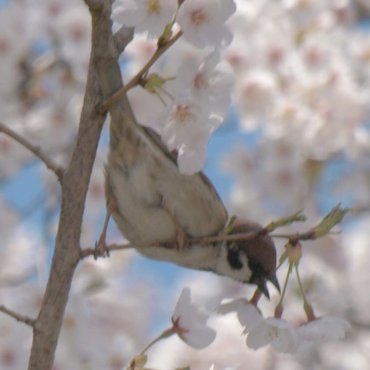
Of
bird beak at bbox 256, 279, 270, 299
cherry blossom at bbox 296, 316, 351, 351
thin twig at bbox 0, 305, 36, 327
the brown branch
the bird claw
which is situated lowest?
cherry blossom at bbox 296, 316, 351, 351

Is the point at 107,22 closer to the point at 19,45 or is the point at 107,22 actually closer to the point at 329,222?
the point at 329,222

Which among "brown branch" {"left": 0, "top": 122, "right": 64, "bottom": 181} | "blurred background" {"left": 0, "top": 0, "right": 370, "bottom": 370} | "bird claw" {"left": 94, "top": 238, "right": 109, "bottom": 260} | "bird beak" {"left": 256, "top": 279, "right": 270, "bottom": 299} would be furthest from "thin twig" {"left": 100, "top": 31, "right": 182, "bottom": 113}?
"blurred background" {"left": 0, "top": 0, "right": 370, "bottom": 370}

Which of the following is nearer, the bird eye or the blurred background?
the bird eye

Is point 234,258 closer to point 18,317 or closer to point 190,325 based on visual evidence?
point 190,325

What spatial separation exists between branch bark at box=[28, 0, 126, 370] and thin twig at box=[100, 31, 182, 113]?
0.10 feet

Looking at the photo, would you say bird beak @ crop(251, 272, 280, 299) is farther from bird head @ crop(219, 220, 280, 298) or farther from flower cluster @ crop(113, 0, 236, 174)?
flower cluster @ crop(113, 0, 236, 174)

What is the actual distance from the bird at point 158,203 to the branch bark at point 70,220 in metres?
0.43

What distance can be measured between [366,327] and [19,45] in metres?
2.02

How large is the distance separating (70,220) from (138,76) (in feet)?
0.99

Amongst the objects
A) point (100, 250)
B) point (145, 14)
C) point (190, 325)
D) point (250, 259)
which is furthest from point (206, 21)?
point (250, 259)

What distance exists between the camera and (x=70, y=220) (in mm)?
2197

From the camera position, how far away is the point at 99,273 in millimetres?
5047

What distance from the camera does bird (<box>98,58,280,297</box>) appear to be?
2.70m

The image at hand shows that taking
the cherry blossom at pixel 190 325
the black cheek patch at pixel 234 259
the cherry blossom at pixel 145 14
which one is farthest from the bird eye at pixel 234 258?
the cherry blossom at pixel 145 14
